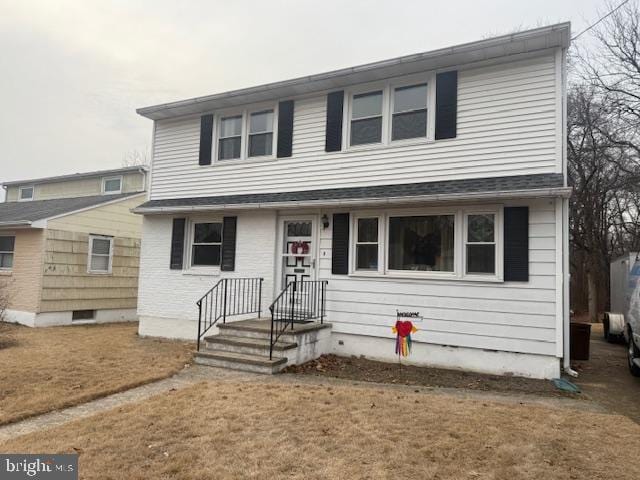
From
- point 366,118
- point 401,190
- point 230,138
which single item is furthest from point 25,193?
point 401,190

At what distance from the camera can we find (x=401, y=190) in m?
8.27

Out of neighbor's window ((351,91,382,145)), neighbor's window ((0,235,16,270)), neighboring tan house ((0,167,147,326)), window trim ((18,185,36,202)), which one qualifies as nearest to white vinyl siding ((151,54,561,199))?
neighbor's window ((351,91,382,145))

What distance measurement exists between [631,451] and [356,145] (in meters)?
6.85

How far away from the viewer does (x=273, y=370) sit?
23.8 feet

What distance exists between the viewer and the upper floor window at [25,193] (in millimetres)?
21672

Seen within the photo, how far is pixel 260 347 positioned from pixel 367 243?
295cm

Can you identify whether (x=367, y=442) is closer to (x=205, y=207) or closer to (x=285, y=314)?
(x=285, y=314)

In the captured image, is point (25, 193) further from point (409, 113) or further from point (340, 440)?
point (340, 440)

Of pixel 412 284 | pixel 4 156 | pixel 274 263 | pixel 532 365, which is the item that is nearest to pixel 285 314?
pixel 274 263

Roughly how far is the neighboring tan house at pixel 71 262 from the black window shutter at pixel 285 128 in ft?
25.3

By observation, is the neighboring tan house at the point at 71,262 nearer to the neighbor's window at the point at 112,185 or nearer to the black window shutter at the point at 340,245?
the neighbor's window at the point at 112,185

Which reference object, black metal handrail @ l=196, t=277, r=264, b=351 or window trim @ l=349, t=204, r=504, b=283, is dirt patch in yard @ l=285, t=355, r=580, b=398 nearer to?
window trim @ l=349, t=204, r=504, b=283

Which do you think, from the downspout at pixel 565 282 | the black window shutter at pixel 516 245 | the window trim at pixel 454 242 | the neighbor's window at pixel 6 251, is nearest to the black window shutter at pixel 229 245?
the window trim at pixel 454 242

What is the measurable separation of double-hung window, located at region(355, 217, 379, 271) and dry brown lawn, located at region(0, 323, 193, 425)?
395 cm
